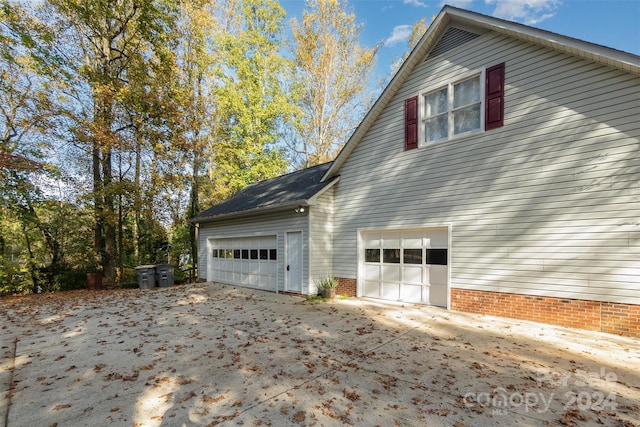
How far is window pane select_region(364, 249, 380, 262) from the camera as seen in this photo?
8.58 metres

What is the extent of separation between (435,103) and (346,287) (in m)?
6.01

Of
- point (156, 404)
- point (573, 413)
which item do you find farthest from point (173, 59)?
point (573, 413)

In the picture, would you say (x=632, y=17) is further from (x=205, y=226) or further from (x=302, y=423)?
(x=205, y=226)

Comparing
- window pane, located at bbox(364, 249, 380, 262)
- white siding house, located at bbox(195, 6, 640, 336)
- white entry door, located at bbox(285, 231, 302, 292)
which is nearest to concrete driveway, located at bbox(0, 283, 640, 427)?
white siding house, located at bbox(195, 6, 640, 336)

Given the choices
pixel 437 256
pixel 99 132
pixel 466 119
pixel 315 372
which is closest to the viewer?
pixel 315 372

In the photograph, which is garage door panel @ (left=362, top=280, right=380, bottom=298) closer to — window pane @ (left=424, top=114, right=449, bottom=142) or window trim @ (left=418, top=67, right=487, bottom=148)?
window trim @ (left=418, top=67, right=487, bottom=148)

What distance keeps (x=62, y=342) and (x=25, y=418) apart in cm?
296

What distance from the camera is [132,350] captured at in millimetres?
4746

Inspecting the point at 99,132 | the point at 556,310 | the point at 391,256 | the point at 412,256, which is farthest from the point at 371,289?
the point at 99,132

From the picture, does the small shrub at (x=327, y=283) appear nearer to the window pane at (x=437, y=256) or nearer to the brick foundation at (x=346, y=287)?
the brick foundation at (x=346, y=287)

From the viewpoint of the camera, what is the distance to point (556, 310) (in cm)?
552

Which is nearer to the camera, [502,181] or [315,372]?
→ [315,372]

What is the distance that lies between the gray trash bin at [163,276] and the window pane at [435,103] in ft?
40.6

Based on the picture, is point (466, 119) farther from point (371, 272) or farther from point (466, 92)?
point (371, 272)
